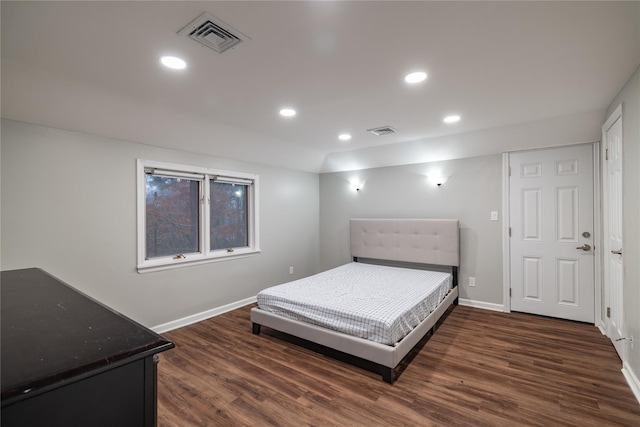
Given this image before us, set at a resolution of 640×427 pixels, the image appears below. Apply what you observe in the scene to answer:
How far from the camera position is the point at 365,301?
2779mm

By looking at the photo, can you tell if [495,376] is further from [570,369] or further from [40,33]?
[40,33]

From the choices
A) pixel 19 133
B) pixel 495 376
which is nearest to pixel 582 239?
pixel 495 376

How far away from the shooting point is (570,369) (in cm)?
240

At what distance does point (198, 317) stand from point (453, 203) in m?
3.75

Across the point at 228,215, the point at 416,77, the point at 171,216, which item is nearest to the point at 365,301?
the point at 416,77

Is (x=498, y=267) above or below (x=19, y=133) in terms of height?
below

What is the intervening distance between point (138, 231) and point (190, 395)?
1.78 meters

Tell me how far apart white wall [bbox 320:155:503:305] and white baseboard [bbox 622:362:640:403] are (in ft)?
5.21

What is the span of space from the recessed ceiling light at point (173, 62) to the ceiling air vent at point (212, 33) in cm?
30

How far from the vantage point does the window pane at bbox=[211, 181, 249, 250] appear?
398 centimetres

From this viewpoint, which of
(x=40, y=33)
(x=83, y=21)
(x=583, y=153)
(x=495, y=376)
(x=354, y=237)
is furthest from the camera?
(x=354, y=237)

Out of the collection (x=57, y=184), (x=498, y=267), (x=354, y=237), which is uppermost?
(x=57, y=184)

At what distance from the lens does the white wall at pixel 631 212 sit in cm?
200

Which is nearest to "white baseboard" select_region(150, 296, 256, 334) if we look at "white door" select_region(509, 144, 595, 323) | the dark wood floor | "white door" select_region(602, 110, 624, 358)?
the dark wood floor
